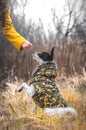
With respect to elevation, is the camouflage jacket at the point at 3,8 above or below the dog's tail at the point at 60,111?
above

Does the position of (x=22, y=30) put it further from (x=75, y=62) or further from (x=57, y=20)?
(x=57, y=20)

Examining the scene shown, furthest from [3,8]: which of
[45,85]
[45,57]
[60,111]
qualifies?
[60,111]

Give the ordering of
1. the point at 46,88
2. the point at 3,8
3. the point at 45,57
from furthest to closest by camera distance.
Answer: the point at 45,57 < the point at 46,88 < the point at 3,8

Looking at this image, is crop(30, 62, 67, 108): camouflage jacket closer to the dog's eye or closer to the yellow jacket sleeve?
the dog's eye

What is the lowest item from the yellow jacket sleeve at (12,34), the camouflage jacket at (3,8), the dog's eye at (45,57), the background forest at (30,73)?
the background forest at (30,73)

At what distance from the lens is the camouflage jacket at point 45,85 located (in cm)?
641

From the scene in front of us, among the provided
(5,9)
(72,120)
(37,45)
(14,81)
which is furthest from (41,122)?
(37,45)

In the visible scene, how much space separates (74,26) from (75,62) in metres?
9.38

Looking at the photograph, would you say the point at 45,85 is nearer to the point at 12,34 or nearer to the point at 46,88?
the point at 46,88

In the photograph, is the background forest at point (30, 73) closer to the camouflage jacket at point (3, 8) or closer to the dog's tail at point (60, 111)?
the dog's tail at point (60, 111)

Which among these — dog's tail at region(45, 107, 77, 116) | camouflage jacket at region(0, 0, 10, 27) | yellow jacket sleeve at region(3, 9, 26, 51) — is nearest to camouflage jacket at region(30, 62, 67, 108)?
dog's tail at region(45, 107, 77, 116)

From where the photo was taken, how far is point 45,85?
255 inches

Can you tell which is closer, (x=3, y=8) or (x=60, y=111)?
(x=3, y=8)

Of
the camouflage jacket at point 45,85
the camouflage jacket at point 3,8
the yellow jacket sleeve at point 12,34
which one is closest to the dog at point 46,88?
the camouflage jacket at point 45,85
